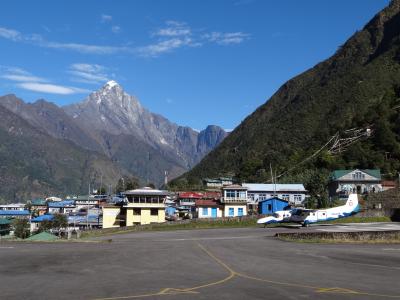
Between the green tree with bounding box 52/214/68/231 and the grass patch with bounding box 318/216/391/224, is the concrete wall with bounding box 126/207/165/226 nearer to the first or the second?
the grass patch with bounding box 318/216/391/224

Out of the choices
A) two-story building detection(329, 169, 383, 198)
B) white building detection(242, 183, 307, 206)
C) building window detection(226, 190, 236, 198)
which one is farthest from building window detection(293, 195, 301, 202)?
building window detection(226, 190, 236, 198)

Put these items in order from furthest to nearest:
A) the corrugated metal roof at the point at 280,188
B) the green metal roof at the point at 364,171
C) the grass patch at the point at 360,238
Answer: the green metal roof at the point at 364,171 < the corrugated metal roof at the point at 280,188 < the grass patch at the point at 360,238

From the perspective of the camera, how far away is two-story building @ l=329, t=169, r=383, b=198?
351 feet

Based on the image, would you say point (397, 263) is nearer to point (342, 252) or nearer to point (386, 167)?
point (342, 252)

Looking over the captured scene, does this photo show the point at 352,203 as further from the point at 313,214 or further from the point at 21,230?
the point at 21,230

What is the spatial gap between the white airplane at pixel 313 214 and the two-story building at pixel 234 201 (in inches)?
904

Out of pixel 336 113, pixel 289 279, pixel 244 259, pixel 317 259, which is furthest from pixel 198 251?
pixel 336 113

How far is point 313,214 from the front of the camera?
175 ft

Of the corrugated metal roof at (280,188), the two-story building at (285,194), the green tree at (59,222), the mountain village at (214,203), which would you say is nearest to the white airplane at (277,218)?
the mountain village at (214,203)

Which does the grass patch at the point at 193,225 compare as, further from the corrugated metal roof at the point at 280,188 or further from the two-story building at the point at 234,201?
the corrugated metal roof at the point at 280,188

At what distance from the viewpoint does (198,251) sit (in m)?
27.6

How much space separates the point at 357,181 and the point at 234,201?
1561 inches

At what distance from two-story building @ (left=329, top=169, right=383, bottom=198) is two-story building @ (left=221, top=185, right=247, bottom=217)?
108 feet

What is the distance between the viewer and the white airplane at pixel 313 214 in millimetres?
53344
